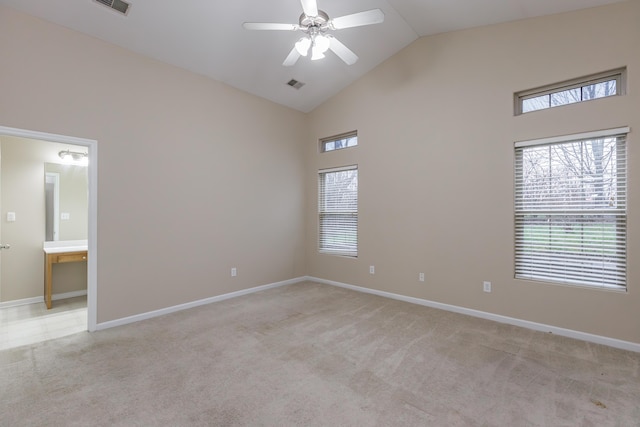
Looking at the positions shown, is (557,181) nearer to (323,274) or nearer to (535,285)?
(535,285)

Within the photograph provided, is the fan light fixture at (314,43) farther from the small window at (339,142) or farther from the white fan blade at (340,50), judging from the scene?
the small window at (339,142)

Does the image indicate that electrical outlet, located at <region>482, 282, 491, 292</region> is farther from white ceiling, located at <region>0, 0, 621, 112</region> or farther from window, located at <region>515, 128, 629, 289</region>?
white ceiling, located at <region>0, 0, 621, 112</region>

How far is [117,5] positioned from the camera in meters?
2.86

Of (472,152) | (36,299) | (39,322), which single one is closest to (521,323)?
(472,152)

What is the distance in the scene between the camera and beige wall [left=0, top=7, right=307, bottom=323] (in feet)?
9.55

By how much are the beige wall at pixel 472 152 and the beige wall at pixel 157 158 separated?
4.75 feet

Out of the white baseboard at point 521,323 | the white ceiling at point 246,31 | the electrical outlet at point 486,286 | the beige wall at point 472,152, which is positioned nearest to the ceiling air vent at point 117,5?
the white ceiling at point 246,31

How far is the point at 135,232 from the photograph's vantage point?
11.5ft

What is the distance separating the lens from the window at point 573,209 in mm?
2883

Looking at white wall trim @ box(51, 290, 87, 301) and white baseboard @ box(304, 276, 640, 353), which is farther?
white wall trim @ box(51, 290, 87, 301)

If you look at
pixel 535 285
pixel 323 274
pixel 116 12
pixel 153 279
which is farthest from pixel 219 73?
A: pixel 535 285

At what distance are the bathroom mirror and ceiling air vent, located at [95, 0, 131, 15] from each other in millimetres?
2593

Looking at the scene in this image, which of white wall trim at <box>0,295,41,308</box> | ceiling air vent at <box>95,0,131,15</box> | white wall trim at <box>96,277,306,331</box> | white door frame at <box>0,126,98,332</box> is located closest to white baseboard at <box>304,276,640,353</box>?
white wall trim at <box>96,277,306,331</box>

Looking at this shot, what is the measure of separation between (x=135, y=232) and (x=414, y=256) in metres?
3.65
